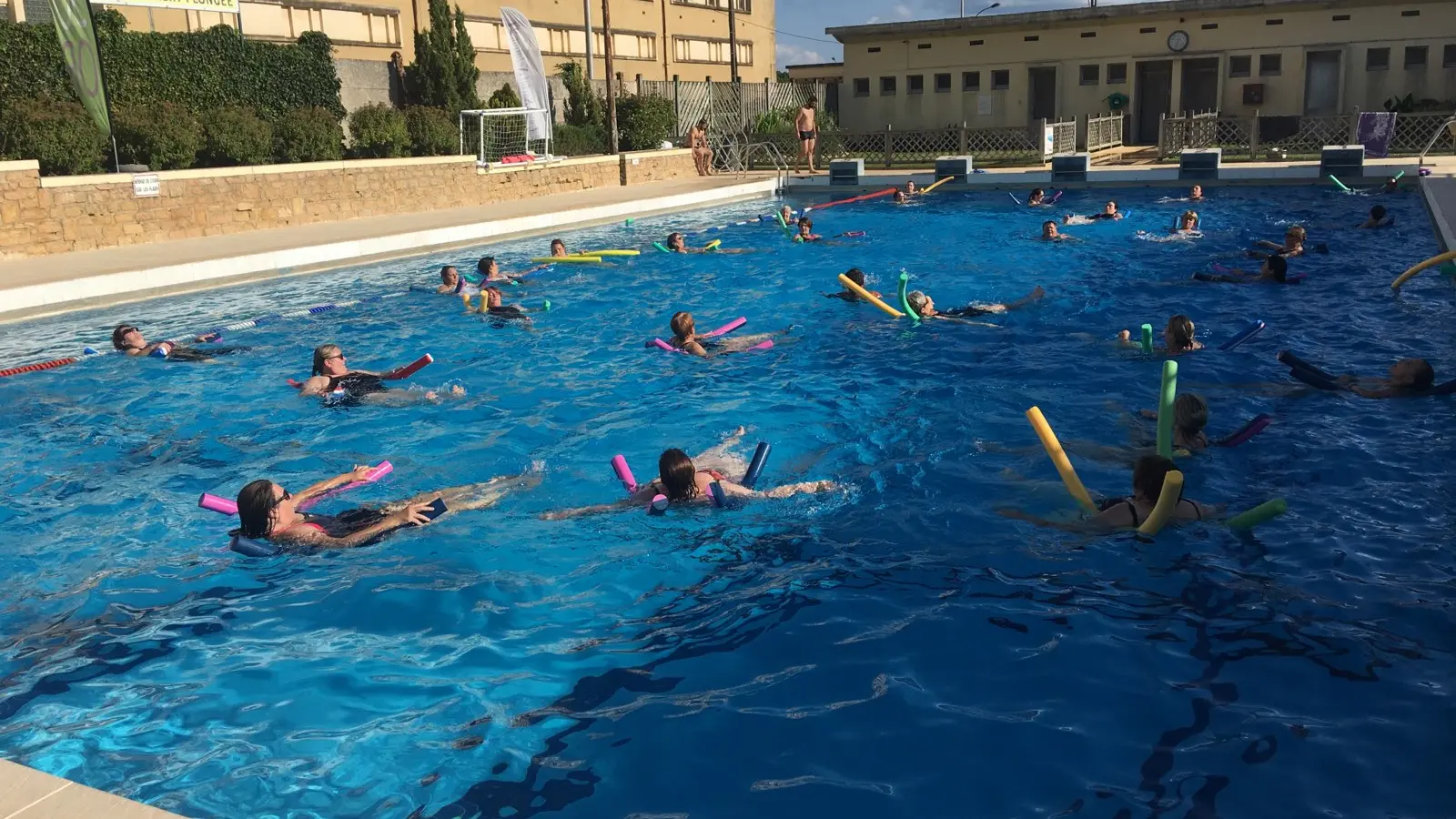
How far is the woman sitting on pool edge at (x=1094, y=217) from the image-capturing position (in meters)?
18.6

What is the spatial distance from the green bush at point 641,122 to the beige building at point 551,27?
6614mm

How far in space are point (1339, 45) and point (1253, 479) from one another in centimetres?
2843

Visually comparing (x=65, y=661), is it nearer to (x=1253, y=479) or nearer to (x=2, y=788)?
(x=2, y=788)

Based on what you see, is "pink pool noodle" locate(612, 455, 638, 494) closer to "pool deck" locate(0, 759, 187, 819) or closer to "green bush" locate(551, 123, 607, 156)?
"pool deck" locate(0, 759, 187, 819)

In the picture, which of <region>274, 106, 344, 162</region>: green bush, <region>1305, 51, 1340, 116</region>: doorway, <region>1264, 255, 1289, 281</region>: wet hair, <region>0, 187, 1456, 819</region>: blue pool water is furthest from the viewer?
<region>1305, 51, 1340, 116</region>: doorway

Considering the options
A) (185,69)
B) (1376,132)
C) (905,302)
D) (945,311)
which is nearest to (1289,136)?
(1376,132)

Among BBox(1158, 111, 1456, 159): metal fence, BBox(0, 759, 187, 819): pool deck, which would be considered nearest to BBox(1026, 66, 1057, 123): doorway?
BBox(1158, 111, 1456, 159): metal fence

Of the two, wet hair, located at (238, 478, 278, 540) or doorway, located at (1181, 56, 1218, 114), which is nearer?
wet hair, located at (238, 478, 278, 540)

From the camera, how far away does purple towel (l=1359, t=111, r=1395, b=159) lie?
928 inches

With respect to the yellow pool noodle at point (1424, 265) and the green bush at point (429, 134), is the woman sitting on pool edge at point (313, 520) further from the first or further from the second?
the green bush at point (429, 134)

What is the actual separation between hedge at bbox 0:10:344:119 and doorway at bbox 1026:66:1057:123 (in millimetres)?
20387

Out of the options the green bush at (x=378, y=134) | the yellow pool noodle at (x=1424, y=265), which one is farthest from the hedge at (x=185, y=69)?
the yellow pool noodle at (x=1424, y=265)

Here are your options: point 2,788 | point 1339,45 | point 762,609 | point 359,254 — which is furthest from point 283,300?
point 1339,45

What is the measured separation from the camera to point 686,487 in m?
6.46
